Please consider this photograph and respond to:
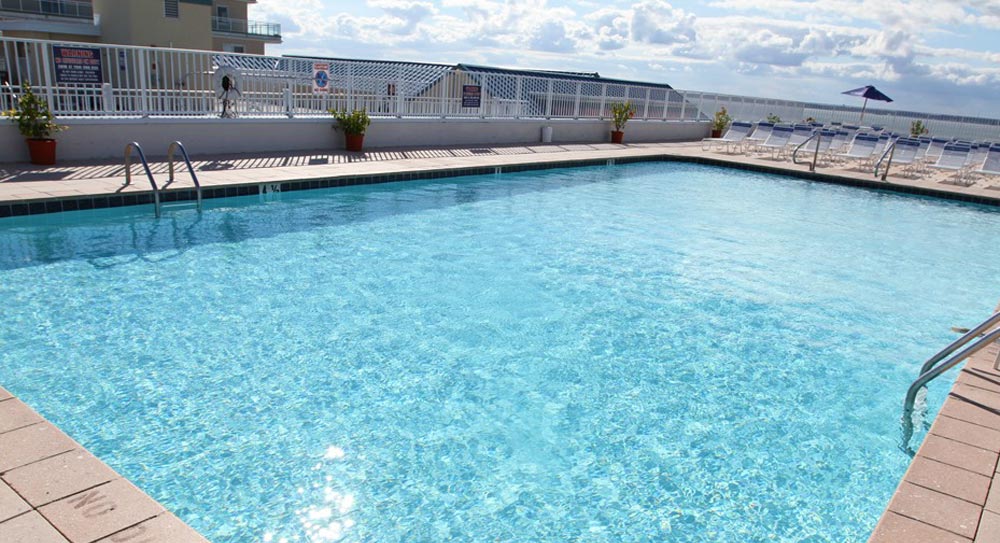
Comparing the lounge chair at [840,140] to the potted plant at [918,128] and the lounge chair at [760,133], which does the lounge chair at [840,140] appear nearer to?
the lounge chair at [760,133]

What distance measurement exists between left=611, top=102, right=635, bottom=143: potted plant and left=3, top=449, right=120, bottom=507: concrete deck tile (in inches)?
675

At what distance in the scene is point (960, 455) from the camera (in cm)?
306

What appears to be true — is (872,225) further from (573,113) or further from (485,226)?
(573,113)

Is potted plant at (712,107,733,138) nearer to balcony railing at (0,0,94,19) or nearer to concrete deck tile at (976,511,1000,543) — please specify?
concrete deck tile at (976,511,1000,543)

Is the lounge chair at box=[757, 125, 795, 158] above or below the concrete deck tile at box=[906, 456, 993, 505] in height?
above

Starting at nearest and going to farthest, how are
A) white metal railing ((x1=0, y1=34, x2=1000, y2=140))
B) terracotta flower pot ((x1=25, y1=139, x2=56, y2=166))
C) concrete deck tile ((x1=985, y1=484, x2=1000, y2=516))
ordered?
1. concrete deck tile ((x1=985, y1=484, x2=1000, y2=516))
2. terracotta flower pot ((x1=25, y1=139, x2=56, y2=166))
3. white metal railing ((x1=0, y1=34, x2=1000, y2=140))

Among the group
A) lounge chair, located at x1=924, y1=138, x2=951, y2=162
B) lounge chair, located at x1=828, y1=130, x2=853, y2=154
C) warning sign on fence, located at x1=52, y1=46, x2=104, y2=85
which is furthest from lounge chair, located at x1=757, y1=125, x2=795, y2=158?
warning sign on fence, located at x1=52, y1=46, x2=104, y2=85

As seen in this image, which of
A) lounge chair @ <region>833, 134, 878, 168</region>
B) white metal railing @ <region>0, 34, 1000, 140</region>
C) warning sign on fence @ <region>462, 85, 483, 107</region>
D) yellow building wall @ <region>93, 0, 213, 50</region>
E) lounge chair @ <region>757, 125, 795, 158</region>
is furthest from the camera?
yellow building wall @ <region>93, 0, 213, 50</region>

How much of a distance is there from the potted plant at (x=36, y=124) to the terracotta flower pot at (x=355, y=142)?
4687 millimetres

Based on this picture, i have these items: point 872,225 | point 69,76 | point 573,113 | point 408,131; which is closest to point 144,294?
point 69,76

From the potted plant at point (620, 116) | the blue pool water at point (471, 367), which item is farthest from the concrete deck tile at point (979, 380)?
the potted plant at point (620, 116)

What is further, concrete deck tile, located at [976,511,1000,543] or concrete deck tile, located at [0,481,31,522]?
concrete deck tile, located at [976,511,1000,543]

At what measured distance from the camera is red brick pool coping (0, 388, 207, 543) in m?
2.25

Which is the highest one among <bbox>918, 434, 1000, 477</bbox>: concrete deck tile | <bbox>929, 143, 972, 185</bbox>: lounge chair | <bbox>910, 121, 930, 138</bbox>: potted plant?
<bbox>910, 121, 930, 138</bbox>: potted plant
